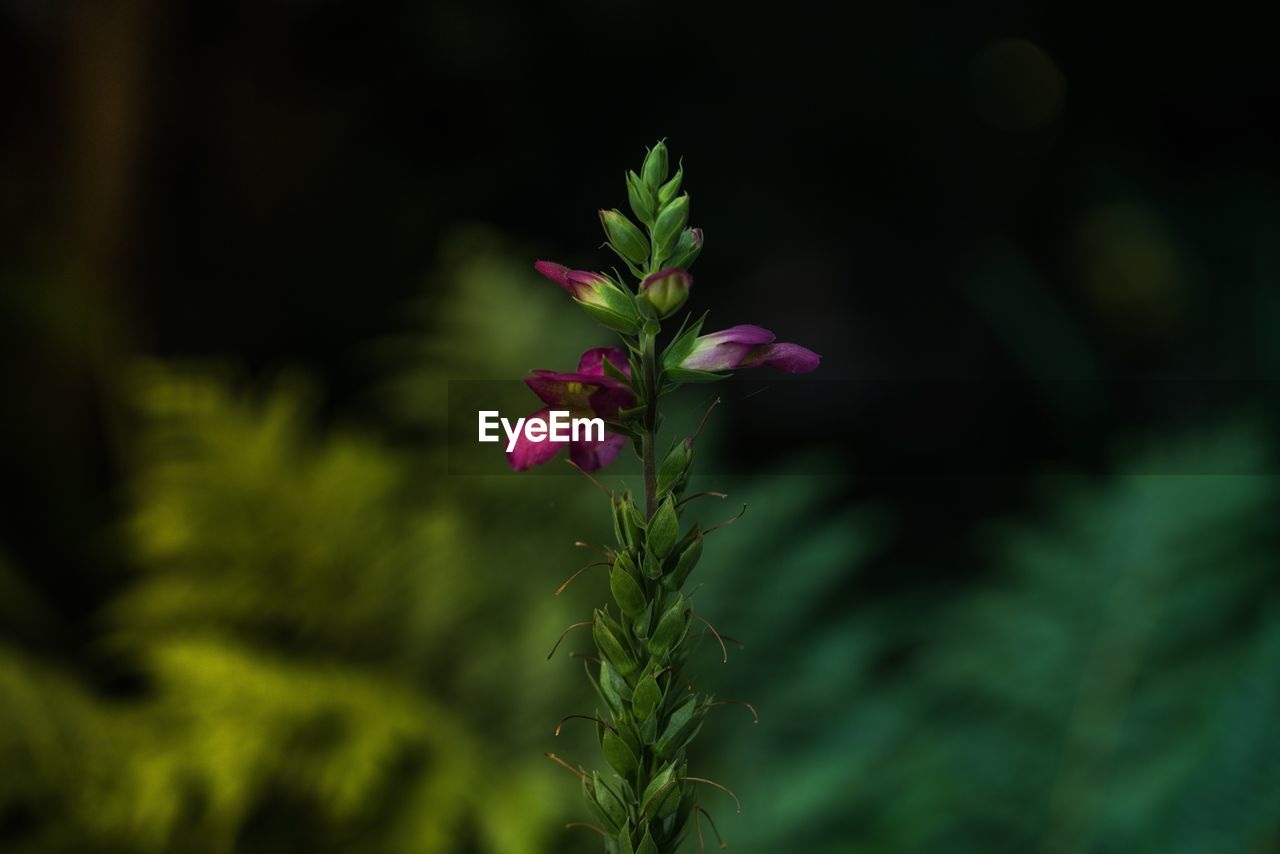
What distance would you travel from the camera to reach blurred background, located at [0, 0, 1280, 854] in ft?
5.54

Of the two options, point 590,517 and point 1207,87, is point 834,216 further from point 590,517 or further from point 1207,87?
point 590,517

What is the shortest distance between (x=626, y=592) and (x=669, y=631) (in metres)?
0.01

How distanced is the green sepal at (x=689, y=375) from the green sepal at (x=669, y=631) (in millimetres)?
50

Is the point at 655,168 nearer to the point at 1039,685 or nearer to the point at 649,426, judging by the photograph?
the point at 649,426

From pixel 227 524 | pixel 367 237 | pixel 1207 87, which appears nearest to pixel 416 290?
pixel 367 237

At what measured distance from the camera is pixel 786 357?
0.74 feet

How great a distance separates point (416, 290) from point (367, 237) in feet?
0.67

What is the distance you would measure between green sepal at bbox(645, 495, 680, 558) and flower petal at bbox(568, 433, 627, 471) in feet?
0.06

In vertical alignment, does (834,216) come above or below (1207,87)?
below

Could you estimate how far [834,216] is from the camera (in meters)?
3.34

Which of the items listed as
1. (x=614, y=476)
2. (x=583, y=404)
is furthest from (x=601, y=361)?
(x=614, y=476)
